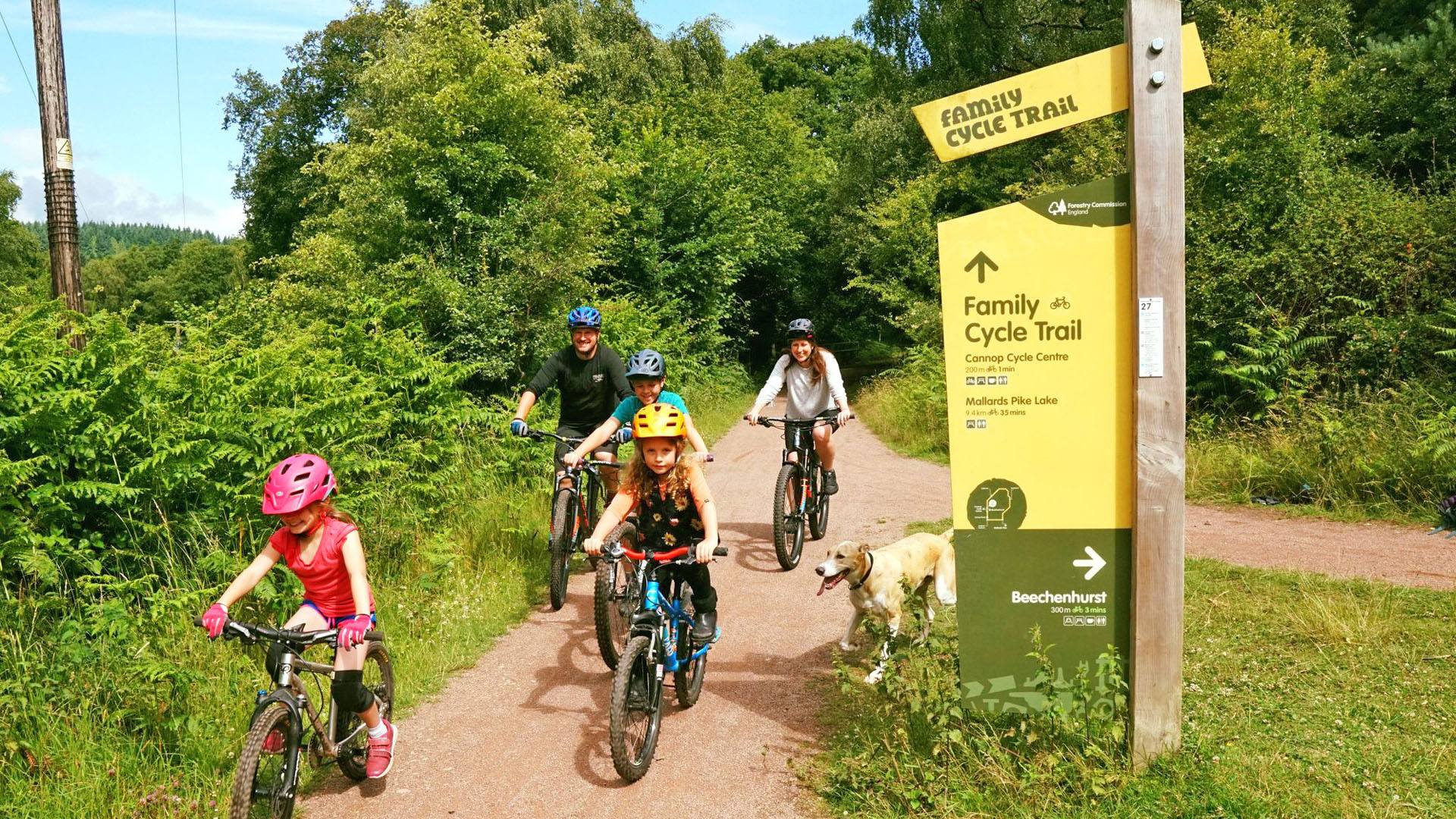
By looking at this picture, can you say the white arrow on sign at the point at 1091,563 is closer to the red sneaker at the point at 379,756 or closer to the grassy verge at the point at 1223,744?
the grassy verge at the point at 1223,744

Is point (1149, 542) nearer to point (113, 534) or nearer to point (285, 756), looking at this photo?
point (285, 756)

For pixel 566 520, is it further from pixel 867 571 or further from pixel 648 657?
pixel 648 657

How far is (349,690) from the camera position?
4.25 m

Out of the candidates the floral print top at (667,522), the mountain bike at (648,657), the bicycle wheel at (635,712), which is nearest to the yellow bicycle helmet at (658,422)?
the floral print top at (667,522)

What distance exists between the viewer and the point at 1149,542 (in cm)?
407

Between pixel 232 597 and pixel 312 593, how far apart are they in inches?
17.0

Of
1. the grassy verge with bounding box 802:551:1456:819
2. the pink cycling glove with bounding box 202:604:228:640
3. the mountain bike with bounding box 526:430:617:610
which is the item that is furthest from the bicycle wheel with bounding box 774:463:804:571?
the pink cycling glove with bounding box 202:604:228:640

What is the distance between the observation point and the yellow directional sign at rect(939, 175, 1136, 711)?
4.11m

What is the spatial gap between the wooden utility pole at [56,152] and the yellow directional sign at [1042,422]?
8.41m

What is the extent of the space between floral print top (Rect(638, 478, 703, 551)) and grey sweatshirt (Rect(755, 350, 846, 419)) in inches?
134

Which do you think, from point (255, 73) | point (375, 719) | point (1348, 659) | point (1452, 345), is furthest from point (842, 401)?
point (255, 73)

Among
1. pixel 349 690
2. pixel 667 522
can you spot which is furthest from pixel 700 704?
pixel 349 690

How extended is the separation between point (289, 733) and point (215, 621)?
58 centimetres

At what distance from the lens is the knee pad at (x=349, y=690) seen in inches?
167
